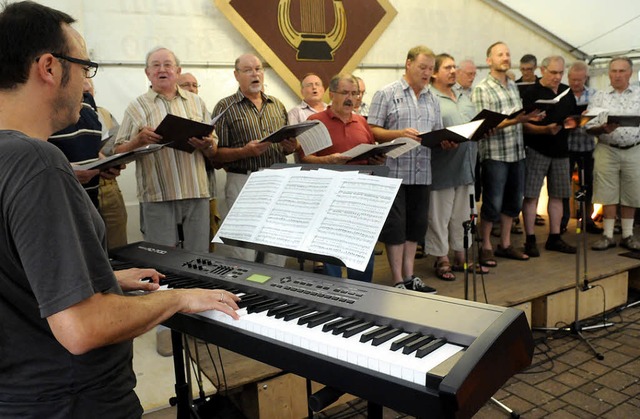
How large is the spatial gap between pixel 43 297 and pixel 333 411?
6.39ft

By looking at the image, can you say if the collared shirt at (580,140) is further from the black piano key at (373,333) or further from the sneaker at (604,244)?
the black piano key at (373,333)

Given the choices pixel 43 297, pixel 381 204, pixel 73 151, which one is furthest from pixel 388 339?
pixel 73 151

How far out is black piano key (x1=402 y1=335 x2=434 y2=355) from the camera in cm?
105

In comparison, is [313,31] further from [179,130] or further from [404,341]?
[404,341]

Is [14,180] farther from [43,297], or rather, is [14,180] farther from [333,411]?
[333,411]

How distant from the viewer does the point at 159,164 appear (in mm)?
2898

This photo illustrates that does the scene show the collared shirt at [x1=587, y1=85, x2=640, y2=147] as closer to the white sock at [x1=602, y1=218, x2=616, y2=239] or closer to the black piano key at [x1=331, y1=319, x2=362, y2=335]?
the white sock at [x1=602, y1=218, x2=616, y2=239]

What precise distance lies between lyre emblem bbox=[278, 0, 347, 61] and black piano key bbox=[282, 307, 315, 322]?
3.98 m

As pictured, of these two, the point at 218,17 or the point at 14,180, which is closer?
the point at 14,180

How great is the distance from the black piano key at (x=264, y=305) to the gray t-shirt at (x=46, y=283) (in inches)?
12.5

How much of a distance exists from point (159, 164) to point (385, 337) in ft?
6.95

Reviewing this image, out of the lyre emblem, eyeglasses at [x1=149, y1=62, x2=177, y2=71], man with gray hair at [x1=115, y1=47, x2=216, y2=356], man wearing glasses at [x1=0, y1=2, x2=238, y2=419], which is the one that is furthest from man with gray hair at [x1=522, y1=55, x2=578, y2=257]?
man wearing glasses at [x1=0, y1=2, x2=238, y2=419]

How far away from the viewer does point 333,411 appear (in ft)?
8.48

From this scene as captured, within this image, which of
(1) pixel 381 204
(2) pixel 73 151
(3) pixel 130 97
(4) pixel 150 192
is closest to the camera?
(1) pixel 381 204
